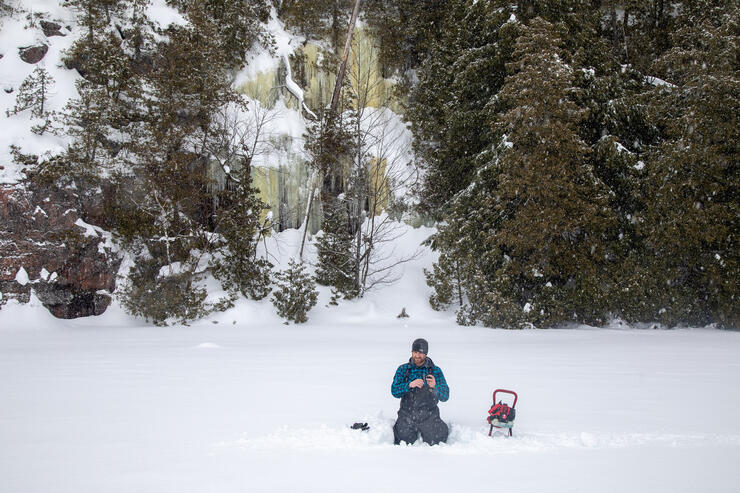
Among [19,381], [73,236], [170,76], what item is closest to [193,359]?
[19,381]

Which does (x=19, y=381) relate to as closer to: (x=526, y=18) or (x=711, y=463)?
(x=711, y=463)

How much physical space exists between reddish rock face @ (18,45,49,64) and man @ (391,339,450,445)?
709 inches

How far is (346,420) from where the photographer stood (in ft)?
15.6

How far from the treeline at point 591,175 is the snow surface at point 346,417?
9.46 ft

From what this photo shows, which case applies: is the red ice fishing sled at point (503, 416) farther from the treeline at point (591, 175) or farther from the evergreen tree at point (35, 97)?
the evergreen tree at point (35, 97)

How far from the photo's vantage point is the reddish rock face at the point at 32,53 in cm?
1602

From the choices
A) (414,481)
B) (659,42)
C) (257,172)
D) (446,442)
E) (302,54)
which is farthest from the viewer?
(302,54)

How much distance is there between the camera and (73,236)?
1404 centimetres

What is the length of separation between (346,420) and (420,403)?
908mm

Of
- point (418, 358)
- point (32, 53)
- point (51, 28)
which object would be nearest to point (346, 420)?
point (418, 358)

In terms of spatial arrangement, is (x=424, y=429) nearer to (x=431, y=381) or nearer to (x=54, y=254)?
(x=431, y=381)

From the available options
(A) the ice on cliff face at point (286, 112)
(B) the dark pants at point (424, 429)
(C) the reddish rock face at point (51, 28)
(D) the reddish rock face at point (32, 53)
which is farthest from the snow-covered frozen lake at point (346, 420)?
(C) the reddish rock face at point (51, 28)

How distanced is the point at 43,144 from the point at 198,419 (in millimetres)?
14062

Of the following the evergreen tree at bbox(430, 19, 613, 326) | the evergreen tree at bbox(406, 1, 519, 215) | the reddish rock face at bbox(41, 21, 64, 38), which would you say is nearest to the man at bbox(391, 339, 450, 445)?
the evergreen tree at bbox(430, 19, 613, 326)
